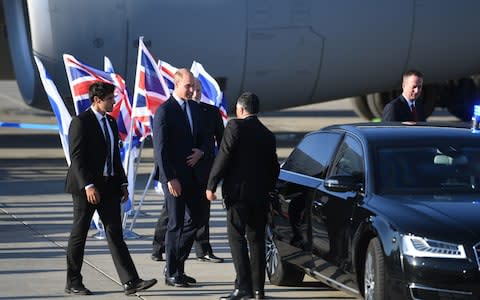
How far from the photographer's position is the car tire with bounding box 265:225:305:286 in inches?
369

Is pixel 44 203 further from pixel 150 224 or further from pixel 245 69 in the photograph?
pixel 245 69

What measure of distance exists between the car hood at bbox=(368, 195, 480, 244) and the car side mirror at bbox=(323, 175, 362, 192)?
0.22 metres

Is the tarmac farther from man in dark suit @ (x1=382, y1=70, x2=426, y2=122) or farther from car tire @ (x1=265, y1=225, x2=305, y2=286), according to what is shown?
man in dark suit @ (x1=382, y1=70, x2=426, y2=122)

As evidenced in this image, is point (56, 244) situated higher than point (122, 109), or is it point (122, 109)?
point (122, 109)

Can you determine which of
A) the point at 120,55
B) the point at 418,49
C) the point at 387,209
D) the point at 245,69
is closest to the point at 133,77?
the point at 120,55

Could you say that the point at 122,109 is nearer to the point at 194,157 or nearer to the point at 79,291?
the point at 194,157

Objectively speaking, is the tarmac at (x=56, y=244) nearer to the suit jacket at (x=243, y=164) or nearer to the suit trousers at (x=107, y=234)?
the suit trousers at (x=107, y=234)

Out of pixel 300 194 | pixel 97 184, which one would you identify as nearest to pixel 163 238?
pixel 97 184

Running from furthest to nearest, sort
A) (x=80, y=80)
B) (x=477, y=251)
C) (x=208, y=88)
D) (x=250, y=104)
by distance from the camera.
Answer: (x=208, y=88) → (x=80, y=80) → (x=250, y=104) → (x=477, y=251)

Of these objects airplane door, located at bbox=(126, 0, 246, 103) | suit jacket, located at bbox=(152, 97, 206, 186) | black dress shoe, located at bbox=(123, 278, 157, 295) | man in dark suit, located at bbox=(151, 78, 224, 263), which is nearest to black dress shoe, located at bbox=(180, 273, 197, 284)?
man in dark suit, located at bbox=(151, 78, 224, 263)

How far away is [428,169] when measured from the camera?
8.35 m

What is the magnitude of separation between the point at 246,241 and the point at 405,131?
1407mm

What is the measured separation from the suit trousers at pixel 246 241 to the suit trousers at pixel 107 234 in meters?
0.83

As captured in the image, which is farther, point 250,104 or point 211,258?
point 211,258
